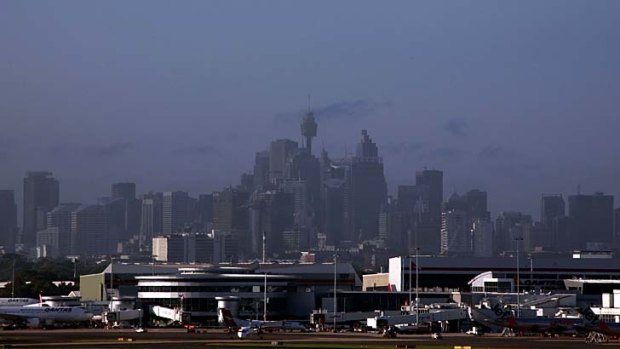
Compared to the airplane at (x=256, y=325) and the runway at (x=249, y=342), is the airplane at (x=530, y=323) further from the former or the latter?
the airplane at (x=256, y=325)

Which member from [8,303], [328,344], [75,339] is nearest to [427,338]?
[328,344]

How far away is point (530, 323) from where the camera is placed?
14400 cm

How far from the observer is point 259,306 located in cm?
19388

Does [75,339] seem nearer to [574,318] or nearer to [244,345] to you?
[244,345]

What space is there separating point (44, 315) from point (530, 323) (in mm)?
58892

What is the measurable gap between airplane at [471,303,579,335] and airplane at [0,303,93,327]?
51051 millimetres

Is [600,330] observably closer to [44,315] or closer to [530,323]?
[530,323]

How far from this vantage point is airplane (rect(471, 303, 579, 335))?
470 ft

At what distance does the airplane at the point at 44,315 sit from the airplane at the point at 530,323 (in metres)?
51.1

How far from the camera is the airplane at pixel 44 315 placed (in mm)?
Answer: 161500

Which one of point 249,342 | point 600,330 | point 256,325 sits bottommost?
point 249,342

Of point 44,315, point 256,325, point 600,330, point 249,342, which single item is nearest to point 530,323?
point 600,330

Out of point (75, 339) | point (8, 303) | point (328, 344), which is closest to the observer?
point (328, 344)

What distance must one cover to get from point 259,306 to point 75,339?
74550mm
